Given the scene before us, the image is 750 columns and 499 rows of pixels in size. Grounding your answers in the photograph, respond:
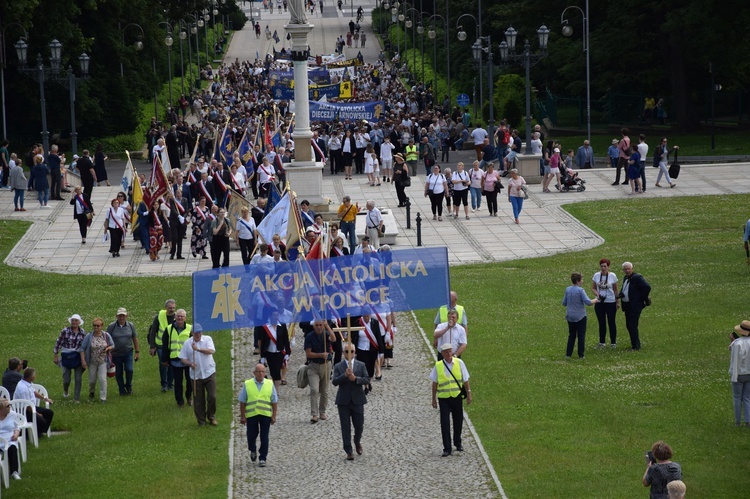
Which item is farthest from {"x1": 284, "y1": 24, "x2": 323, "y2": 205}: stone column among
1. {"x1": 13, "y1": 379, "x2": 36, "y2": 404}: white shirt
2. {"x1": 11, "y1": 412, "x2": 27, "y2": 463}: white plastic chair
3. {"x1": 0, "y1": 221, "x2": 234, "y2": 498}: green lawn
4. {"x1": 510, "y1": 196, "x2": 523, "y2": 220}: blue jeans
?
{"x1": 11, "y1": 412, "x2": 27, "y2": 463}: white plastic chair

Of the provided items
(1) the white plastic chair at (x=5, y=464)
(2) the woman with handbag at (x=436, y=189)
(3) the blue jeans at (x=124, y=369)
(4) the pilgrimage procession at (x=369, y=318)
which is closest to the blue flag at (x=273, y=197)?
(4) the pilgrimage procession at (x=369, y=318)

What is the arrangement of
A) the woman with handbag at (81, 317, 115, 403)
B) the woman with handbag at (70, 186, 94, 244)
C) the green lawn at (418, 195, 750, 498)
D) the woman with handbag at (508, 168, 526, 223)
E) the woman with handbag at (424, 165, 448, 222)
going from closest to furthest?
the green lawn at (418, 195, 750, 498) < the woman with handbag at (81, 317, 115, 403) < the woman with handbag at (70, 186, 94, 244) < the woman with handbag at (508, 168, 526, 223) < the woman with handbag at (424, 165, 448, 222)

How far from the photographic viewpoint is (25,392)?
717 inches

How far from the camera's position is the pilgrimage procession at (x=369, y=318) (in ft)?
54.5

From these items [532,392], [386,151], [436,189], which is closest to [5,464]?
[532,392]

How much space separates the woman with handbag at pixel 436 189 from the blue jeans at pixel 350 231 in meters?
4.60

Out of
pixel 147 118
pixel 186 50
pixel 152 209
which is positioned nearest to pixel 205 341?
pixel 152 209

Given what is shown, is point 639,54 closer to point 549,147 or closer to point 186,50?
point 549,147

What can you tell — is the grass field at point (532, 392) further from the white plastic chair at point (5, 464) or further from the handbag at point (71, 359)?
the handbag at point (71, 359)

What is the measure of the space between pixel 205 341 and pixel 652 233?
57.7 ft

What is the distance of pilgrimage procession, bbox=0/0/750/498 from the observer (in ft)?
54.5

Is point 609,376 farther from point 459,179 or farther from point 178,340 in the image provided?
point 459,179

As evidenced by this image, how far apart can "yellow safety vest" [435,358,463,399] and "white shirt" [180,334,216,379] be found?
3.36 m

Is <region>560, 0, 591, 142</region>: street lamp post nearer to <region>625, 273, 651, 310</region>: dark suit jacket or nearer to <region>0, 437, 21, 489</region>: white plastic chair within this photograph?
<region>625, 273, 651, 310</region>: dark suit jacket
